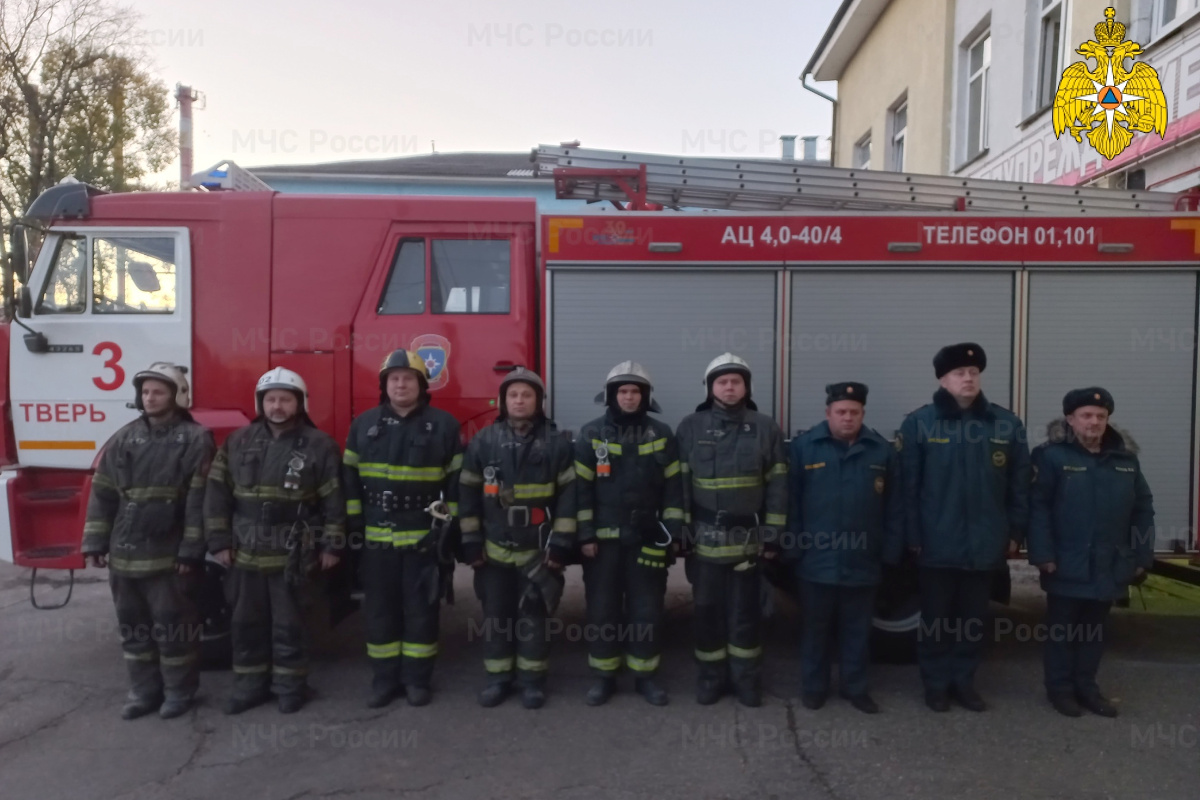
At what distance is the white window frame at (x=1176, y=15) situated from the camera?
22.1 ft

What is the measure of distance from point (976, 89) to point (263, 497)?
36.7ft

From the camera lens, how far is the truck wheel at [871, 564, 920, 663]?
468 centimetres

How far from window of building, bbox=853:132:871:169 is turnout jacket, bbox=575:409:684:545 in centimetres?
1314

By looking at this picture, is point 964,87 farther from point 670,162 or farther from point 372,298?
point 372,298

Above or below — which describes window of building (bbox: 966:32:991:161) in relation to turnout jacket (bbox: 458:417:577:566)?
above

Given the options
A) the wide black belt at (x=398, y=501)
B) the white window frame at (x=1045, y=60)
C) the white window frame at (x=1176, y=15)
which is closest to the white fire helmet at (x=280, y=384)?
the wide black belt at (x=398, y=501)

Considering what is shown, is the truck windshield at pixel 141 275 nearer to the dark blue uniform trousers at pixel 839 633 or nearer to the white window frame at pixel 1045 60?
the dark blue uniform trousers at pixel 839 633

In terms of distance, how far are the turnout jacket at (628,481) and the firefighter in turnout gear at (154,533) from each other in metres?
1.91

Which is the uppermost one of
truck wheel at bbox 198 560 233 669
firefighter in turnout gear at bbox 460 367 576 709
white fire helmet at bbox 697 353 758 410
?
white fire helmet at bbox 697 353 758 410

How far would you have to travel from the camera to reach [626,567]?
4.27 meters

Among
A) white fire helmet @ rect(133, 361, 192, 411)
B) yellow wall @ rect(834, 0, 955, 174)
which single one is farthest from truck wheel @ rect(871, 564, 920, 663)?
yellow wall @ rect(834, 0, 955, 174)

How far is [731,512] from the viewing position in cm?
409

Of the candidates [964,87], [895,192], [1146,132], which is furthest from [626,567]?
[964,87]

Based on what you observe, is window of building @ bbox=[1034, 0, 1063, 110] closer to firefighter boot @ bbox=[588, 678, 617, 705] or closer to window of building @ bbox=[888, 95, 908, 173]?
window of building @ bbox=[888, 95, 908, 173]
